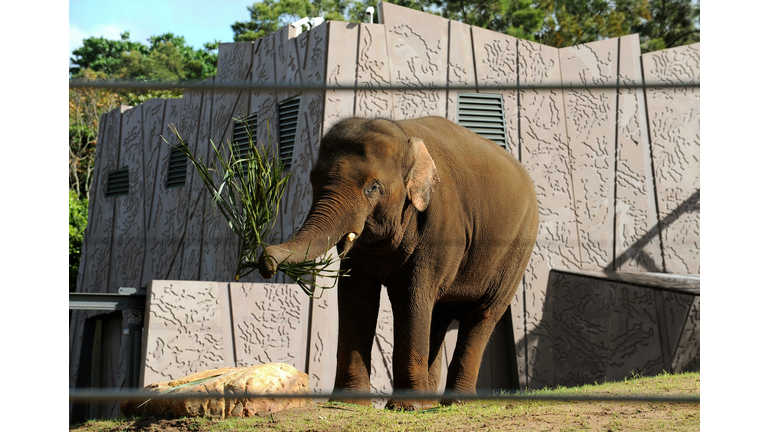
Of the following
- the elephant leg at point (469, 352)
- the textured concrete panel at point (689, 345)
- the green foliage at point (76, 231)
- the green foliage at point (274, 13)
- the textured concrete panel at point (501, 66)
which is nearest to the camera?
the elephant leg at point (469, 352)

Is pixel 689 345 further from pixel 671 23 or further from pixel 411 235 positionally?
pixel 671 23

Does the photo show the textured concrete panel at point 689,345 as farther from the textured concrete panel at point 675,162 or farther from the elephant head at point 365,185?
the elephant head at point 365,185

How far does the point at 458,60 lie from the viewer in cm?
795

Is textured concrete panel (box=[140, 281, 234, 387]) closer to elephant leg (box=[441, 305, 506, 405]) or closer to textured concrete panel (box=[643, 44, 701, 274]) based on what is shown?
elephant leg (box=[441, 305, 506, 405])

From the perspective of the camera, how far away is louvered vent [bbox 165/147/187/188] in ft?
31.3

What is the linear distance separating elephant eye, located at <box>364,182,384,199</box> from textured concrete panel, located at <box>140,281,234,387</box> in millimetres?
3056

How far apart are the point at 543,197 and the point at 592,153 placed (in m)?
0.80

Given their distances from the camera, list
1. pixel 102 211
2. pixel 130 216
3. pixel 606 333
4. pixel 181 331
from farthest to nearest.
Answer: pixel 102 211, pixel 130 216, pixel 606 333, pixel 181 331

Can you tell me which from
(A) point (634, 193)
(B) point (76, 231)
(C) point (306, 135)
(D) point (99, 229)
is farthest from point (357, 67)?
(B) point (76, 231)

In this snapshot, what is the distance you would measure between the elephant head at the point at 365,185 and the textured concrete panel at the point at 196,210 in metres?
4.94

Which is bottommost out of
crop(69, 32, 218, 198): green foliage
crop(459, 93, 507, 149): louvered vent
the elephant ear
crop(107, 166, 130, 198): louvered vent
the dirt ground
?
the dirt ground

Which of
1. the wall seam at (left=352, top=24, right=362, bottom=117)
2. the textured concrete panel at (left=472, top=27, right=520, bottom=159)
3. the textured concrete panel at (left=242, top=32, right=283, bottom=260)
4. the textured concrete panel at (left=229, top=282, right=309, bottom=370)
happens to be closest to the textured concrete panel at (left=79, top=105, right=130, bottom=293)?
the textured concrete panel at (left=242, top=32, right=283, bottom=260)

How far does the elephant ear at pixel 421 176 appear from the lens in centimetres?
421

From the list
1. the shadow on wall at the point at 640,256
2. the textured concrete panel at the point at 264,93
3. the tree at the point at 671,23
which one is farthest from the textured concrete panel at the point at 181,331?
the tree at the point at 671,23
